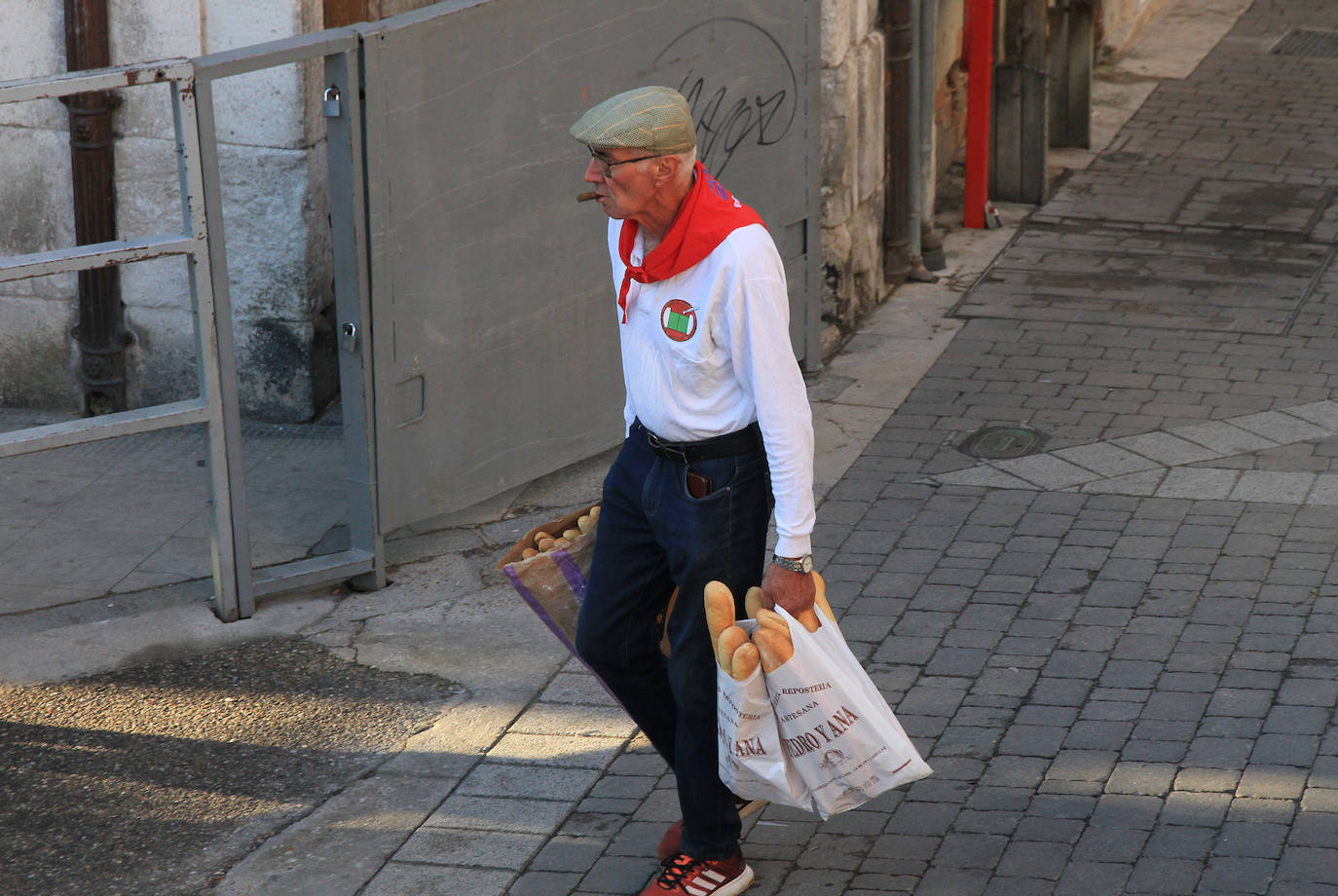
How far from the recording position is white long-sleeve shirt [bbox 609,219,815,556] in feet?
11.9

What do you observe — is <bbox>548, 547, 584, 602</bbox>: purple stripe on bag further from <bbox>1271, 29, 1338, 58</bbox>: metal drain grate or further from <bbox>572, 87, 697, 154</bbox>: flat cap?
<bbox>1271, 29, 1338, 58</bbox>: metal drain grate

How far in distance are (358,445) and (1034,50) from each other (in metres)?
5.90

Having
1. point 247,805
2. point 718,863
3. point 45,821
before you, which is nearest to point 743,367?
point 718,863

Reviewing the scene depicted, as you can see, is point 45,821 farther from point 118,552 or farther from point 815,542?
point 815,542

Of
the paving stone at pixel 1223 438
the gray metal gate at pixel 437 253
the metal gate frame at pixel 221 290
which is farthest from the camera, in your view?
the paving stone at pixel 1223 438

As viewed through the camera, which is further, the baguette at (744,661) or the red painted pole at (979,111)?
the red painted pole at (979,111)

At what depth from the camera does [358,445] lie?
564 centimetres

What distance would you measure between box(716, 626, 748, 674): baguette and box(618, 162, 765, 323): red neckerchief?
0.78 m

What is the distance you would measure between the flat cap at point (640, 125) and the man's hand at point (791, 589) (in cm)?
94

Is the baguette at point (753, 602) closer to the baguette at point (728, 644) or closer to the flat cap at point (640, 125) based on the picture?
the baguette at point (728, 644)

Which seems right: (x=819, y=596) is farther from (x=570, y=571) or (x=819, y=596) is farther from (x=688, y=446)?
(x=570, y=571)

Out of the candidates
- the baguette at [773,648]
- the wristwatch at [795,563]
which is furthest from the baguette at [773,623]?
the wristwatch at [795,563]

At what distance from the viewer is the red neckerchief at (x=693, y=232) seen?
364cm

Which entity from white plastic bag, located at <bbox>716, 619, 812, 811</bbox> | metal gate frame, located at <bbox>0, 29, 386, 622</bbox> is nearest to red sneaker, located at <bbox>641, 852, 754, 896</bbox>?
white plastic bag, located at <bbox>716, 619, 812, 811</bbox>
